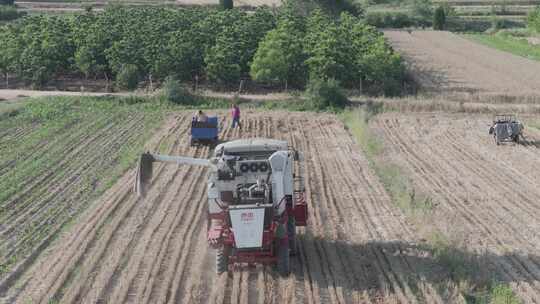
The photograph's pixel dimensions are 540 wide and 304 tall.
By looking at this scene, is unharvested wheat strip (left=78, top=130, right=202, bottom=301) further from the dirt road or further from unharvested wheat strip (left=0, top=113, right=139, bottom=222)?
the dirt road

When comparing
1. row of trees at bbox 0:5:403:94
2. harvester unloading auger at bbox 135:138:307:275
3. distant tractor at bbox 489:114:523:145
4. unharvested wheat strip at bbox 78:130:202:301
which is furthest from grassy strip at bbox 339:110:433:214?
unharvested wheat strip at bbox 78:130:202:301

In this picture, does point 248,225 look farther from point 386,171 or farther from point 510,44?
point 510,44

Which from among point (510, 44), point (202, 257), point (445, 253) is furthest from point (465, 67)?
point (202, 257)

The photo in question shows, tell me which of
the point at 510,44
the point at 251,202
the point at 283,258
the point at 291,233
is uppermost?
the point at 510,44

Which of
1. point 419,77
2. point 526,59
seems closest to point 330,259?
point 419,77

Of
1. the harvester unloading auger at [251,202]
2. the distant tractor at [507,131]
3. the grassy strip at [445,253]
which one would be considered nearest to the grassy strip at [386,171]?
the grassy strip at [445,253]

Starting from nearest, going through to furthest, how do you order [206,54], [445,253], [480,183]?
[445,253] < [480,183] < [206,54]

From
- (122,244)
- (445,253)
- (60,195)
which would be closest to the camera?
→ (445,253)

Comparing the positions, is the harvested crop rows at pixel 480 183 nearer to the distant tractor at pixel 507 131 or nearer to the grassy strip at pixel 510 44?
the distant tractor at pixel 507 131
